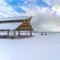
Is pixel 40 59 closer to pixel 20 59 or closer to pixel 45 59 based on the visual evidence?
pixel 45 59

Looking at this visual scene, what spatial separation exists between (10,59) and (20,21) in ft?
55.2

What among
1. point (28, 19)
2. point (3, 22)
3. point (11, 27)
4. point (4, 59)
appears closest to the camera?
point (4, 59)

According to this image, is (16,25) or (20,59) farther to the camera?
(16,25)

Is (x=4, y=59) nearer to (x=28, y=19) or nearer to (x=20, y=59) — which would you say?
(x=20, y=59)

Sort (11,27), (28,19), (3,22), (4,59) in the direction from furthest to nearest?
(3,22)
(28,19)
(11,27)
(4,59)

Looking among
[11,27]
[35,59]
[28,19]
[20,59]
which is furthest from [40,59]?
[28,19]

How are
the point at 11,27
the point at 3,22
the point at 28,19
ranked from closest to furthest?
the point at 11,27
the point at 28,19
the point at 3,22

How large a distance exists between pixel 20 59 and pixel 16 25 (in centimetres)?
1492

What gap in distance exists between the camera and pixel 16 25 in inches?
866

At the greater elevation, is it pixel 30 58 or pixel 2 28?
pixel 30 58

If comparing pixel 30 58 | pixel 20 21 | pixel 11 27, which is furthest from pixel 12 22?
pixel 30 58

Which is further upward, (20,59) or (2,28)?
(20,59)

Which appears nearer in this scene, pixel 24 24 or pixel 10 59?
pixel 10 59

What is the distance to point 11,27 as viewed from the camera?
2152 cm
